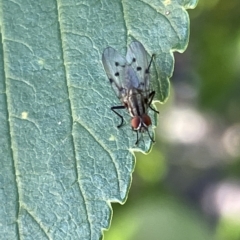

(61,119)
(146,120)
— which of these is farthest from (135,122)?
(61,119)

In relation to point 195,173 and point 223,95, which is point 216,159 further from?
point 223,95

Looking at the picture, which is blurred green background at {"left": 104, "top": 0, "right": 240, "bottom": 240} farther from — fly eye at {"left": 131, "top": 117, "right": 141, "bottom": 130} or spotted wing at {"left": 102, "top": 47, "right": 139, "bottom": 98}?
fly eye at {"left": 131, "top": 117, "right": 141, "bottom": 130}

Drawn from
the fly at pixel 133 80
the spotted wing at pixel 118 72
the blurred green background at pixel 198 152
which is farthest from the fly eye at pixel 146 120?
the blurred green background at pixel 198 152

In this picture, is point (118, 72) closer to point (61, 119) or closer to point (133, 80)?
point (133, 80)

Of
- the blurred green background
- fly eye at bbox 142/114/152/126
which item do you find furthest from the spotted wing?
the blurred green background

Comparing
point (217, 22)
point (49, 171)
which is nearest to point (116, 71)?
point (49, 171)

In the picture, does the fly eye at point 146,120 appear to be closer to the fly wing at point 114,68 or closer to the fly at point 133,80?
the fly at point 133,80
